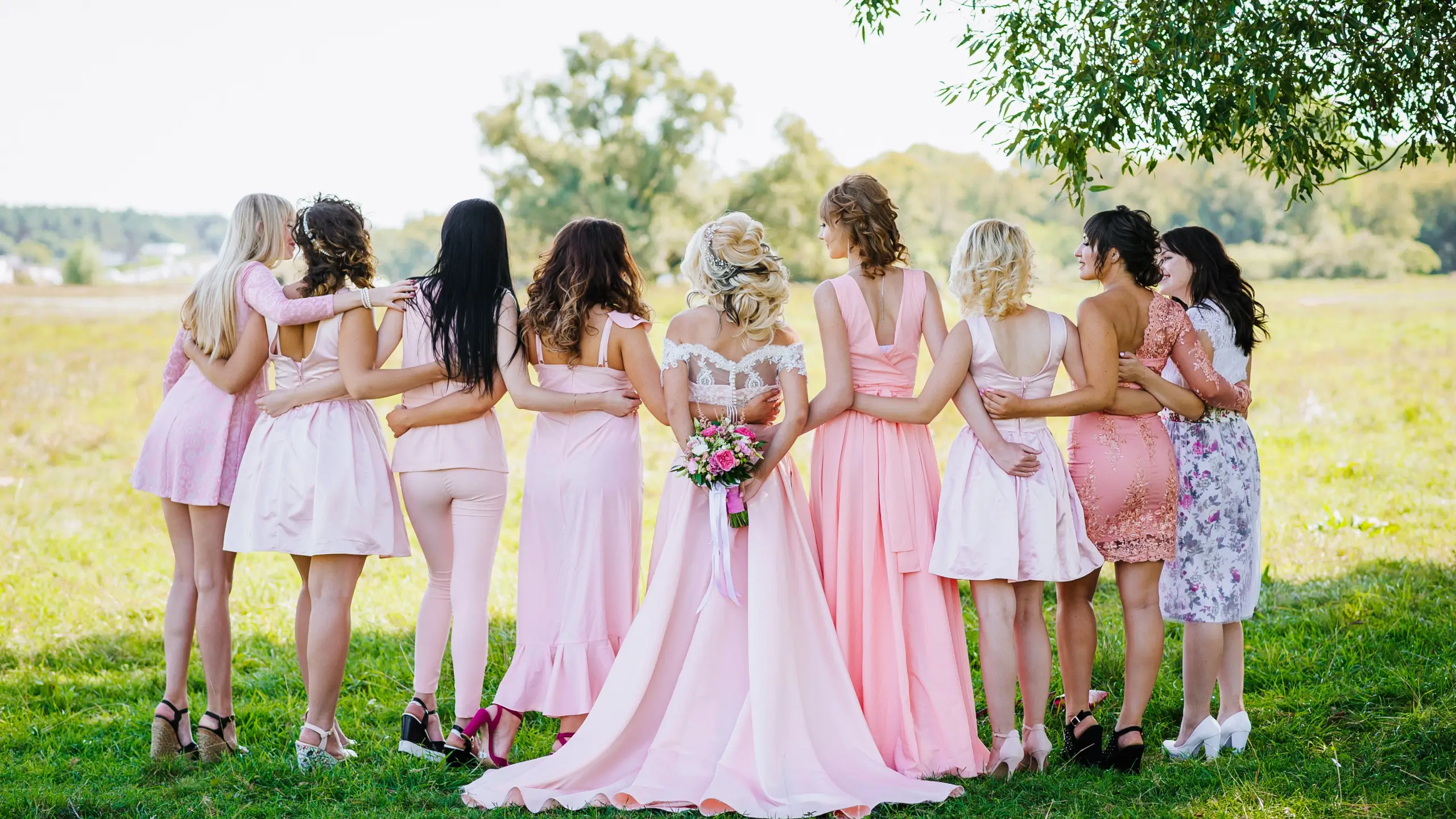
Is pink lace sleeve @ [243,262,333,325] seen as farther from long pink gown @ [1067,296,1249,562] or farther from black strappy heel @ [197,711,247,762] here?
long pink gown @ [1067,296,1249,562]

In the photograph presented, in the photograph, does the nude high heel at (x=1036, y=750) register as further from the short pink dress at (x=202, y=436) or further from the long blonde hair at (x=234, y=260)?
the long blonde hair at (x=234, y=260)

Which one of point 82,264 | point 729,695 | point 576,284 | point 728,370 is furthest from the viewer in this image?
point 82,264

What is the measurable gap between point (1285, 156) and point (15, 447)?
14.7 meters

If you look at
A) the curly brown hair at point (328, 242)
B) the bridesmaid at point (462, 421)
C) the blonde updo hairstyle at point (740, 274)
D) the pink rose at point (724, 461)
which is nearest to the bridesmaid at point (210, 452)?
the curly brown hair at point (328, 242)

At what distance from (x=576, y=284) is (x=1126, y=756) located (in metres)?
2.97

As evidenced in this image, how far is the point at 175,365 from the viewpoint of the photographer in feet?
16.9

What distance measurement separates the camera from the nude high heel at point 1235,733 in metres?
4.82

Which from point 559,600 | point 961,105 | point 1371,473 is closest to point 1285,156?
point 961,105

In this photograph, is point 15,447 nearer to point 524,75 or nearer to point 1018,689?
point 1018,689

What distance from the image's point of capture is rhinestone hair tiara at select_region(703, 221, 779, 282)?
441 centimetres

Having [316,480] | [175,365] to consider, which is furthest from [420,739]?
[175,365]

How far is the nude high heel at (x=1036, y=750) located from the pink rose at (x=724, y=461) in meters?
1.68

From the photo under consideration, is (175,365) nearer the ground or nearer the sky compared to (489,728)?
nearer the sky

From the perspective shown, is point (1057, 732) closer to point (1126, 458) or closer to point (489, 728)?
point (1126, 458)
